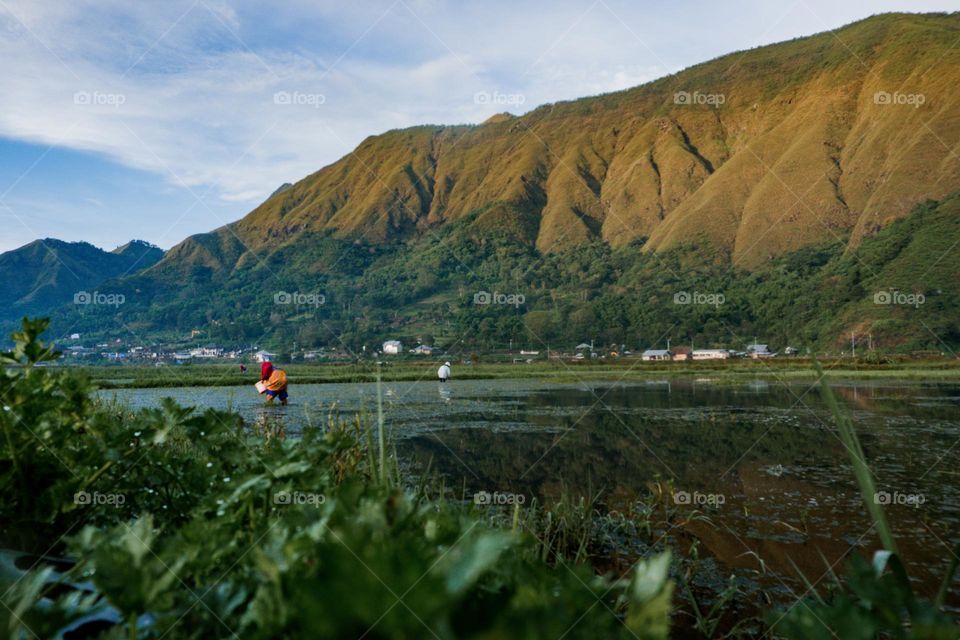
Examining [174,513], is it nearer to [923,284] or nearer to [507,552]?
[507,552]

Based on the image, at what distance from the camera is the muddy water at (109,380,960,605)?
18.5 feet

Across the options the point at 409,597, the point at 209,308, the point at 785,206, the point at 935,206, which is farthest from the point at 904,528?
the point at 209,308

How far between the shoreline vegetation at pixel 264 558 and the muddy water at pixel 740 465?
122 centimetres

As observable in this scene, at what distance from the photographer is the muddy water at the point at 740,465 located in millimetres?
5648

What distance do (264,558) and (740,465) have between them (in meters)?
9.64

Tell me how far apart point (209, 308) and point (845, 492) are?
507ft

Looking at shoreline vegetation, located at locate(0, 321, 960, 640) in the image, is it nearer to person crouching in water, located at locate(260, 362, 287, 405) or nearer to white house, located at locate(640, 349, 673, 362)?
person crouching in water, located at locate(260, 362, 287, 405)

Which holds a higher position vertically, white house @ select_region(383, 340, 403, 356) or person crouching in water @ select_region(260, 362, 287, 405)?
person crouching in water @ select_region(260, 362, 287, 405)

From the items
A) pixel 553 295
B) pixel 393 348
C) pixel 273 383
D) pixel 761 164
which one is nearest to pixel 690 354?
pixel 553 295

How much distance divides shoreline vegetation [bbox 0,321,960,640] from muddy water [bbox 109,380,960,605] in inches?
48.2

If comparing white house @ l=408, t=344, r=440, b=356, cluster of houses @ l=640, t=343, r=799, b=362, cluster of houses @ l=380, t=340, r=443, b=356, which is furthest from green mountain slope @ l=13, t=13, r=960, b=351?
cluster of houses @ l=380, t=340, r=443, b=356

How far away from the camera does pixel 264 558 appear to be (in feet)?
3.07

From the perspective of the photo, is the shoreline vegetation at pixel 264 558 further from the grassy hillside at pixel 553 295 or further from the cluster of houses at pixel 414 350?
the cluster of houses at pixel 414 350

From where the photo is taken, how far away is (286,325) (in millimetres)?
124875
